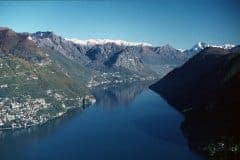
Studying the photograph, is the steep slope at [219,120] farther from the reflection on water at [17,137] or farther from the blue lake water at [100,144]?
the reflection on water at [17,137]

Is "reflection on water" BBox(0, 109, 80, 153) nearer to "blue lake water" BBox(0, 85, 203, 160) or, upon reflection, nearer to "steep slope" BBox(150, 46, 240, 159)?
"blue lake water" BBox(0, 85, 203, 160)

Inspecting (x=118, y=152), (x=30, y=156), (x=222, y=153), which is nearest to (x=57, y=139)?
(x=30, y=156)

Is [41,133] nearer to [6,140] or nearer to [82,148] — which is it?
[6,140]

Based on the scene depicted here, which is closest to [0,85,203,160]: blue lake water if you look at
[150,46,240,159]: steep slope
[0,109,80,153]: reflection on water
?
[0,109,80,153]: reflection on water

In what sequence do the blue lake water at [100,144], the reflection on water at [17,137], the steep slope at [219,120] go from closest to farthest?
1. the steep slope at [219,120]
2. the blue lake water at [100,144]
3. the reflection on water at [17,137]

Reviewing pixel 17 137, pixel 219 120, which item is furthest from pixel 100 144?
pixel 219 120

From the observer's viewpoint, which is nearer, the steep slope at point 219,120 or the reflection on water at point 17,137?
the steep slope at point 219,120

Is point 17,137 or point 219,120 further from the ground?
point 219,120

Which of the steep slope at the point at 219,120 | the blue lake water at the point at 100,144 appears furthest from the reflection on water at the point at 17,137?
the steep slope at the point at 219,120

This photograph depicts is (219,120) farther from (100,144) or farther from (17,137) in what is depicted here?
(17,137)

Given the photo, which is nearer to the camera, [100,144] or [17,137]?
[100,144]

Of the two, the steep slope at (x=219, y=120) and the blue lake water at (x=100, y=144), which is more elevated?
the steep slope at (x=219, y=120)
